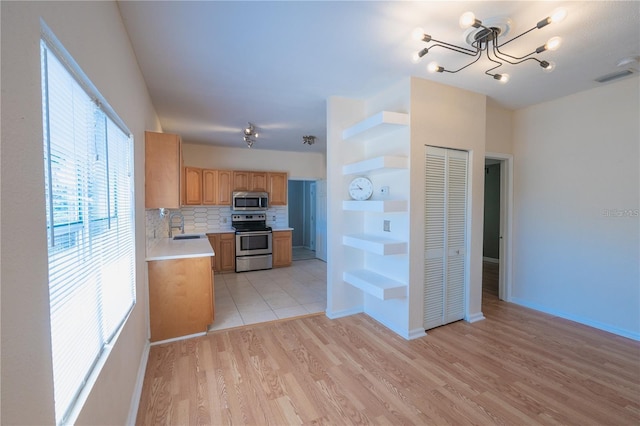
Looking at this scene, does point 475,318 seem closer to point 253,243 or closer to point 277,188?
point 253,243

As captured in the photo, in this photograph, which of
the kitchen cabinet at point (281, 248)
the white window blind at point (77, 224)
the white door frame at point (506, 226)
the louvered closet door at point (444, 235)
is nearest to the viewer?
the white window blind at point (77, 224)

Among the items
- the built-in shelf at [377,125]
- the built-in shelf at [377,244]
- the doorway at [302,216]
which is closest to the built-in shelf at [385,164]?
the built-in shelf at [377,125]

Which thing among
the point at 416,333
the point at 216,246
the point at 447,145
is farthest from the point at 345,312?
the point at 216,246

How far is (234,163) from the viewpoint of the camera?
19.7 ft

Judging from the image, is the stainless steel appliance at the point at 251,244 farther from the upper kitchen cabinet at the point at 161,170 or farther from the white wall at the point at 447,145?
the white wall at the point at 447,145

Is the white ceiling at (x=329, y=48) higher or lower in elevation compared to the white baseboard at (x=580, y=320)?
higher

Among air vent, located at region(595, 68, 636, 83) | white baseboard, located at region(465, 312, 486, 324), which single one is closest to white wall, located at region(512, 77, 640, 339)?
air vent, located at region(595, 68, 636, 83)

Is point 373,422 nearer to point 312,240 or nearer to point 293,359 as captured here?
point 293,359

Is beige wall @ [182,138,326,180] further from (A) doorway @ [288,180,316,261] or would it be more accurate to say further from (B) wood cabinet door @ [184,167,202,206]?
(A) doorway @ [288,180,316,261]

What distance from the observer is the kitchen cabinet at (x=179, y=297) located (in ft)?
8.98

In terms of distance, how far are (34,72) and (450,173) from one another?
3225 millimetres

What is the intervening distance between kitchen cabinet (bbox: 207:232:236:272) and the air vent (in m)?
5.71

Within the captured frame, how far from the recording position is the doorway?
7.93 metres

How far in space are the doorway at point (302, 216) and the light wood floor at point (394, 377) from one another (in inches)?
193
